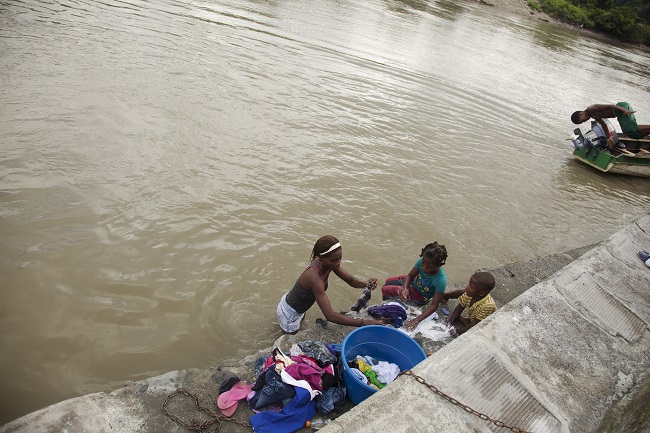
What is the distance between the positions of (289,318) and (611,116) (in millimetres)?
9829

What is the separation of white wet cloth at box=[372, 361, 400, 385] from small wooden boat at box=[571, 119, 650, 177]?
354 inches

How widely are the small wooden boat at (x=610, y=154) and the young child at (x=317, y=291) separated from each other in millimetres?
8592

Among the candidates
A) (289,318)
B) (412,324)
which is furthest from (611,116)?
(289,318)

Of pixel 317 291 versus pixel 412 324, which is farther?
pixel 412 324

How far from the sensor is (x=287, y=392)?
285 cm

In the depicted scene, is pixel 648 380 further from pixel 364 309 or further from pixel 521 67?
pixel 521 67

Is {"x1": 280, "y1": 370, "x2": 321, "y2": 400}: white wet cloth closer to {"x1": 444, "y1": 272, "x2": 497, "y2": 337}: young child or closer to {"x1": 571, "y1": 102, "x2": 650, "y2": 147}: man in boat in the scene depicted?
{"x1": 444, "y1": 272, "x2": 497, "y2": 337}: young child

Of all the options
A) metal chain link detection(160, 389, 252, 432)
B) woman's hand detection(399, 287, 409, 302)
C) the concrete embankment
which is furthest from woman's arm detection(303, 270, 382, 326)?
metal chain link detection(160, 389, 252, 432)

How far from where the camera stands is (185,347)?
3.74m

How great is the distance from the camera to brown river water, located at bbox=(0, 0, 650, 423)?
3861 millimetres

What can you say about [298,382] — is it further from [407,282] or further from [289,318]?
[407,282]

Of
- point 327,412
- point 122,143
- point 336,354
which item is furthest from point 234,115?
point 327,412

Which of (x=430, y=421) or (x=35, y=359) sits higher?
(x=430, y=421)

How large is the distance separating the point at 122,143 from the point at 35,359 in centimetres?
380
